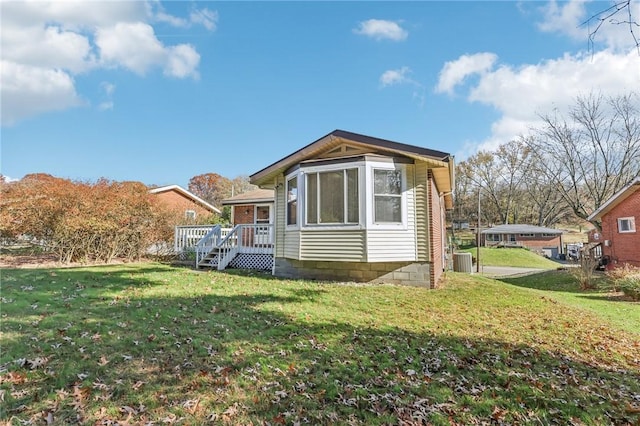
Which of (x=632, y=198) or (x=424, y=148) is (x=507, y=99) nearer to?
(x=632, y=198)

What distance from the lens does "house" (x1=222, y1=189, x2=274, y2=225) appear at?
20.3 metres

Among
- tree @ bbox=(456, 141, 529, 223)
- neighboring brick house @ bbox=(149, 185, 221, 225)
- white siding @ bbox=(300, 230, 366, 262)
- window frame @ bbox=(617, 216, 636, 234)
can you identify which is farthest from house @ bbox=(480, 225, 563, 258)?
white siding @ bbox=(300, 230, 366, 262)

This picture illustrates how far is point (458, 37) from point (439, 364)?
1132cm

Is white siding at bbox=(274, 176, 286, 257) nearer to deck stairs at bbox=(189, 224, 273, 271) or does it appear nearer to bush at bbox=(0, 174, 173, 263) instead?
deck stairs at bbox=(189, 224, 273, 271)

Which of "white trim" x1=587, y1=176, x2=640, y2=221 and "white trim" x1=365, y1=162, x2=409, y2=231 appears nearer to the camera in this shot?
"white trim" x1=365, y1=162, x2=409, y2=231

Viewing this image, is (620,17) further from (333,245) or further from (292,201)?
(292,201)

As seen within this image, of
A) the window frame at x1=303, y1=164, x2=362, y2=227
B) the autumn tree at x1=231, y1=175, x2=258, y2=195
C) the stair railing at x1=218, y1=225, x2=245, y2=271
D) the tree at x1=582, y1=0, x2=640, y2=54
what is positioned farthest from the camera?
the autumn tree at x1=231, y1=175, x2=258, y2=195

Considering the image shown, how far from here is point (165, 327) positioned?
16.6 ft

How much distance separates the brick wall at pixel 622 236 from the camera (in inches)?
674

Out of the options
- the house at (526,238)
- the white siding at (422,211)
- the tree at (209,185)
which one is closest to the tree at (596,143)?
the house at (526,238)

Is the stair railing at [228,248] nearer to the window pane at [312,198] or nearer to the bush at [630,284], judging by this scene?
the window pane at [312,198]

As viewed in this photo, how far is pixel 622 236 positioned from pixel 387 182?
16.6 metres

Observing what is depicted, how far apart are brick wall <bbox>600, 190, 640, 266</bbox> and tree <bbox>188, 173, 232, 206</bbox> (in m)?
48.9

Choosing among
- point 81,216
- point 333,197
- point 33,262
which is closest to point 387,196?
point 333,197
